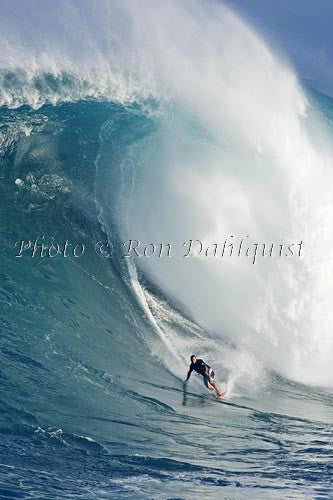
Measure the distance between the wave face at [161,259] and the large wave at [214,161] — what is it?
0.12 ft

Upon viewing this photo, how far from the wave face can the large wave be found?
4cm

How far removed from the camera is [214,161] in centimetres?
1319

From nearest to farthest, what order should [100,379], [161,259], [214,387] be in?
[100,379], [214,387], [161,259]

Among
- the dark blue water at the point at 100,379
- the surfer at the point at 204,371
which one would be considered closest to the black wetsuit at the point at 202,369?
the surfer at the point at 204,371

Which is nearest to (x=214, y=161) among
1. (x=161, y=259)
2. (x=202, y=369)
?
(x=161, y=259)

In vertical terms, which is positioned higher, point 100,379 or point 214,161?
point 214,161

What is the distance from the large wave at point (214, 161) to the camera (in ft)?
37.8

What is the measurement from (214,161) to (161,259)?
2.81 metres

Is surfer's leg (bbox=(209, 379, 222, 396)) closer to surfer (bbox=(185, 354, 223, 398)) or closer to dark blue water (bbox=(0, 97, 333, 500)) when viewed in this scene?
surfer (bbox=(185, 354, 223, 398))

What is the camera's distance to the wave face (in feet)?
23.4

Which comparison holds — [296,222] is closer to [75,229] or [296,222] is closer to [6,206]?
[75,229]

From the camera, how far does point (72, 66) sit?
12.7 meters

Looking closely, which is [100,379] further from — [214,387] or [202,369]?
[214,387]

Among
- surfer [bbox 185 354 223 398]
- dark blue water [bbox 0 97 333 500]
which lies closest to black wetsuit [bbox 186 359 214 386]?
surfer [bbox 185 354 223 398]
